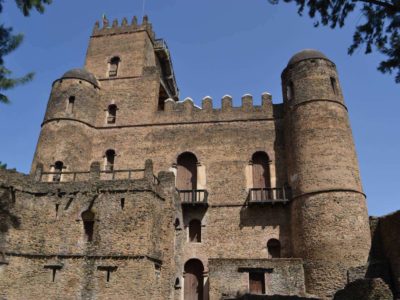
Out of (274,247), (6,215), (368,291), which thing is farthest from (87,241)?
(368,291)

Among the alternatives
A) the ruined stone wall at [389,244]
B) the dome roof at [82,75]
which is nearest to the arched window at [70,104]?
the dome roof at [82,75]

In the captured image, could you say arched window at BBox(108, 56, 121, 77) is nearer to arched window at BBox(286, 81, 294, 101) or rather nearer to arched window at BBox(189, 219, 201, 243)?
arched window at BBox(286, 81, 294, 101)

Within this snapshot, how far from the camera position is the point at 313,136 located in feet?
70.5

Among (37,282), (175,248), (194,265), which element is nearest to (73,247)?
(37,282)

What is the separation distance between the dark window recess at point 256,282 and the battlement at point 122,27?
19127 mm

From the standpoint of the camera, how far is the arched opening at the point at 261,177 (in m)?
22.1

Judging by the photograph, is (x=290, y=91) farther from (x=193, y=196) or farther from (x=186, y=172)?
(x=193, y=196)

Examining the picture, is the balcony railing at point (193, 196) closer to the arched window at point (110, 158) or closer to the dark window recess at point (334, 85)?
the arched window at point (110, 158)

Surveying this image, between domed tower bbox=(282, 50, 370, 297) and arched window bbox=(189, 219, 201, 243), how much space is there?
5113 mm

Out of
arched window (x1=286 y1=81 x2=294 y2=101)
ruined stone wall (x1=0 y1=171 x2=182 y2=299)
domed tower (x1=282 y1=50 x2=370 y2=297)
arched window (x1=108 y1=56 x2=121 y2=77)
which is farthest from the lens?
arched window (x1=108 y1=56 x2=121 y2=77)

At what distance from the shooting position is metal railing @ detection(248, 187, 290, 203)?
21.6 m

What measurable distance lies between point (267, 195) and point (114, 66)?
46.9ft

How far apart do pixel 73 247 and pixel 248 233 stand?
29.6ft

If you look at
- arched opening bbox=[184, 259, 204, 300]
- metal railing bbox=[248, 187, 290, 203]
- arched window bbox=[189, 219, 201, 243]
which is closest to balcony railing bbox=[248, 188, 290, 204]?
metal railing bbox=[248, 187, 290, 203]
